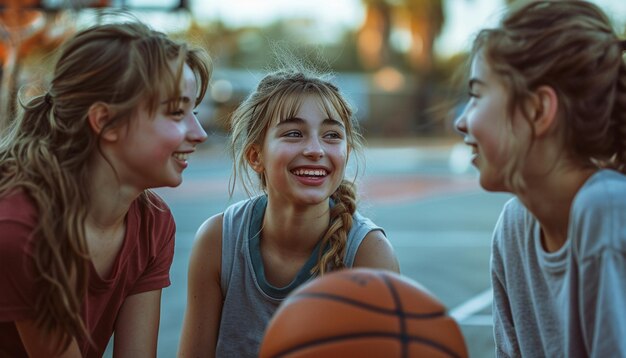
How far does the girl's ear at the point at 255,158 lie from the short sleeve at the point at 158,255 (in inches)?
18.7

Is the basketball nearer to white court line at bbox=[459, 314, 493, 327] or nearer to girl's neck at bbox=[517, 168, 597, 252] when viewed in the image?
girl's neck at bbox=[517, 168, 597, 252]

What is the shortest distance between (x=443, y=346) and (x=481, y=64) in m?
0.93

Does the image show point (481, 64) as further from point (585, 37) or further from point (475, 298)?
point (475, 298)

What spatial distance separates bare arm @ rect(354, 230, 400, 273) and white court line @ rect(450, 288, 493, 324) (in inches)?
101

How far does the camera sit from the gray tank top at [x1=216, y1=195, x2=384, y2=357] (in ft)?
10.9

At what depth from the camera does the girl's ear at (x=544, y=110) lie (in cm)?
250

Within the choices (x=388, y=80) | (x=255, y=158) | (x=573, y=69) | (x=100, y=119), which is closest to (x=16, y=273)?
(x=100, y=119)

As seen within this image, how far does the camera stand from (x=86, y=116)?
2.77m

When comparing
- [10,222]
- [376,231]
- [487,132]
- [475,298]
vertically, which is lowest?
[475,298]

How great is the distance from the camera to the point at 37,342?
2.73 meters

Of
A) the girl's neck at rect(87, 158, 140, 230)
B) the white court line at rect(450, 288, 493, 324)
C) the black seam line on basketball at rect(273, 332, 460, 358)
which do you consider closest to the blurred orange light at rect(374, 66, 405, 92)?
the white court line at rect(450, 288, 493, 324)

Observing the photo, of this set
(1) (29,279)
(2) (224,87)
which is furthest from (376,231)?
(2) (224,87)

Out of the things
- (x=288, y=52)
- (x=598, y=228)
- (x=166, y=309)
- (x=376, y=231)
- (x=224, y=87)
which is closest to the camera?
(x=598, y=228)

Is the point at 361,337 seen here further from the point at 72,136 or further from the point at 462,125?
the point at 72,136
